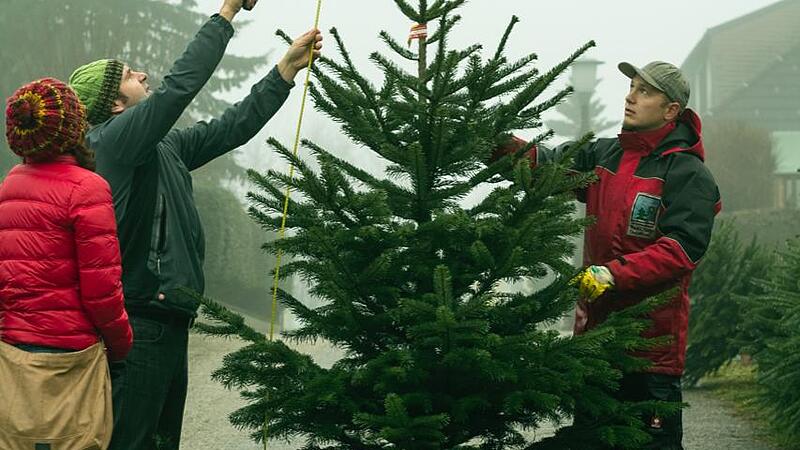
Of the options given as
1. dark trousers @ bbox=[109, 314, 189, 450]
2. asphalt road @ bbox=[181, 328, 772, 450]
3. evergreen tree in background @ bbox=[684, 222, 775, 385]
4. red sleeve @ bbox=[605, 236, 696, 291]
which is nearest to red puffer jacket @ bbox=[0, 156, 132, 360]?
dark trousers @ bbox=[109, 314, 189, 450]

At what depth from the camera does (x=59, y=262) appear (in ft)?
11.9

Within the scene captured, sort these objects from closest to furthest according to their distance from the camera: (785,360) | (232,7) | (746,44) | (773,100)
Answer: (232,7) < (785,360) < (773,100) < (746,44)

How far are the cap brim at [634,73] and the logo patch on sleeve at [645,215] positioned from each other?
48 cm

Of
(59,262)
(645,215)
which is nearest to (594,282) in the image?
(645,215)

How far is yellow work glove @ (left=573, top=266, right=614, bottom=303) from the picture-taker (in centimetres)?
409

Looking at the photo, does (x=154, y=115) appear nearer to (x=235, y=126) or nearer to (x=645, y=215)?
(x=235, y=126)

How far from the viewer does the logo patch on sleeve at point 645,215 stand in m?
4.46

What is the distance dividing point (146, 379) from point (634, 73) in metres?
2.34

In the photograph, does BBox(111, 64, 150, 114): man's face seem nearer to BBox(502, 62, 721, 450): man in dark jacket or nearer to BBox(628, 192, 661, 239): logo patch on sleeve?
BBox(502, 62, 721, 450): man in dark jacket

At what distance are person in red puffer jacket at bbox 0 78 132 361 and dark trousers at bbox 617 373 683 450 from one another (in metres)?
1.94

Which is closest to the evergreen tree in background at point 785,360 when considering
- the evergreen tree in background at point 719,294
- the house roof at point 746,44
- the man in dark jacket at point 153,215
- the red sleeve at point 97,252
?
the evergreen tree in background at point 719,294

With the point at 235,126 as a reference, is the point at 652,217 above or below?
below

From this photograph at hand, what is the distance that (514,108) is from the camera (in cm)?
398

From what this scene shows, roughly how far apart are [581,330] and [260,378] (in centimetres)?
139
